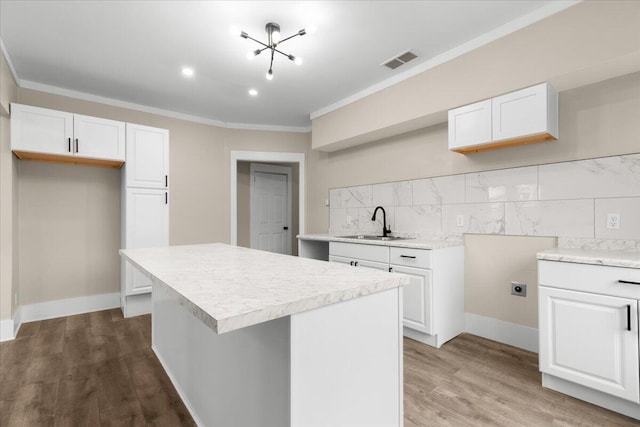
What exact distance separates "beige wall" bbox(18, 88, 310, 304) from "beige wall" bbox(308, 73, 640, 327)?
7.59 ft

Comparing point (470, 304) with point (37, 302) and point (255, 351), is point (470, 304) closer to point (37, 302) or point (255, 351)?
point (255, 351)

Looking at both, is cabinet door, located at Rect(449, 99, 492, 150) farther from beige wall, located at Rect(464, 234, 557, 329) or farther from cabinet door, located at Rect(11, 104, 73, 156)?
cabinet door, located at Rect(11, 104, 73, 156)

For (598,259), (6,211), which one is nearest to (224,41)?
(6,211)

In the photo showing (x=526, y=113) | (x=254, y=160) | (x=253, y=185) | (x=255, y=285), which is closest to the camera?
(x=255, y=285)

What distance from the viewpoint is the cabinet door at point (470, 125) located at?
2.50 m

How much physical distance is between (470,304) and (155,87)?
4001 mm

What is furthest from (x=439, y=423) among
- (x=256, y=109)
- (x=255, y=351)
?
(x=256, y=109)

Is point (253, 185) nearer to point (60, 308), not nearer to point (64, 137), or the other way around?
point (64, 137)

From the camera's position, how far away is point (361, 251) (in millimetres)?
3166

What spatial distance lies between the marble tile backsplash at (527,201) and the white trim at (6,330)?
12.3 feet

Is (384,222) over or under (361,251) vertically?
over

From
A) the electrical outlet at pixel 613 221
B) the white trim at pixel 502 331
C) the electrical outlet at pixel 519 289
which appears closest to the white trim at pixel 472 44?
the electrical outlet at pixel 613 221

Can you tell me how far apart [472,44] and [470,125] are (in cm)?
66

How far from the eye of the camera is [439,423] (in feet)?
5.50
